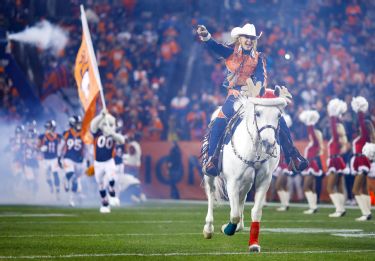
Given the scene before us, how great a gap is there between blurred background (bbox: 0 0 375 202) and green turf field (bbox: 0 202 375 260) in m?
9.78

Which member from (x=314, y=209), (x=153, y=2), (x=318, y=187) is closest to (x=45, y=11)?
(x=153, y=2)

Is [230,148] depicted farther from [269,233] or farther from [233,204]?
[269,233]

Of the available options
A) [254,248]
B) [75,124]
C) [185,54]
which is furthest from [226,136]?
[185,54]

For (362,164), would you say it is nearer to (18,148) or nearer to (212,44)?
(212,44)

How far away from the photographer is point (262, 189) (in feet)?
41.8

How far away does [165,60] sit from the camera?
3466 centimetres

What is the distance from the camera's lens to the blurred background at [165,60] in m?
31.5

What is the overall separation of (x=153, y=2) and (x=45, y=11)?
4.59 meters

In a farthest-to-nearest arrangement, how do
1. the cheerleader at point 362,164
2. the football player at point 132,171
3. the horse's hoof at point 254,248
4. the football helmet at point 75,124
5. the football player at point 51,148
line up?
1. the football player at point 51,148
2. the football player at point 132,171
3. the football helmet at point 75,124
4. the cheerleader at point 362,164
5. the horse's hoof at point 254,248

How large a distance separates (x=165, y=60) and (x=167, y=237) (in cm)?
2038

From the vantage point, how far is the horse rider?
1332cm

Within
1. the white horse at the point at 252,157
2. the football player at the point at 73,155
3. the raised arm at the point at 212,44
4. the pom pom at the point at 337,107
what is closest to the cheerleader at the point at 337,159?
the pom pom at the point at 337,107

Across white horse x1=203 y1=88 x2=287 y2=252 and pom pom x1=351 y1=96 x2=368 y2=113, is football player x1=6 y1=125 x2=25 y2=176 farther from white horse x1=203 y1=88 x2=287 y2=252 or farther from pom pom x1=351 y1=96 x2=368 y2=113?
white horse x1=203 y1=88 x2=287 y2=252

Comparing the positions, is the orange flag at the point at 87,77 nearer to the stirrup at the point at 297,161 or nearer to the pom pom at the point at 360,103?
the pom pom at the point at 360,103
